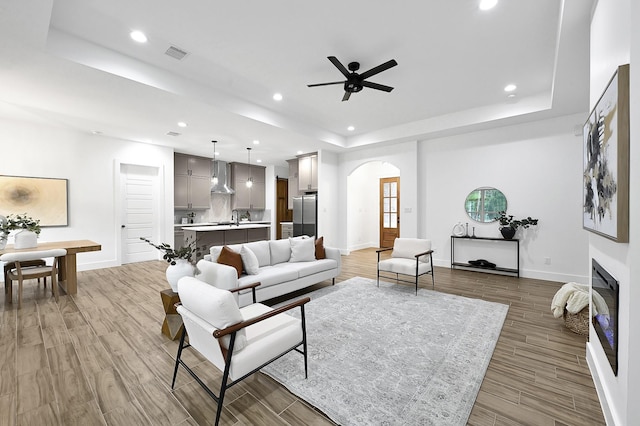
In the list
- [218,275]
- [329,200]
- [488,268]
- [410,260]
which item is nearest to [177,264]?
[218,275]

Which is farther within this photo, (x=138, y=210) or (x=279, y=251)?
(x=138, y=210)

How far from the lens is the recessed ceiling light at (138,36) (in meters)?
2.90

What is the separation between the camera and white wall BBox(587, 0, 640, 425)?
4.24 ft

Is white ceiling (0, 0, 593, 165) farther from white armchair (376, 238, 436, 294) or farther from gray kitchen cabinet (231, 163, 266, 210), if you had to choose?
gray kitchen cabinet (231, 163, 266, 210)

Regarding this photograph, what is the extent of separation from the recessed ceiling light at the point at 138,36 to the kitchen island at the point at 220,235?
151 inches

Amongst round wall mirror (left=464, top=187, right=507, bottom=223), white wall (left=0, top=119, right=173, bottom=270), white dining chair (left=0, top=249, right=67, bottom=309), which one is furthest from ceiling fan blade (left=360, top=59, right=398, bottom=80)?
white wall (left=0, top=119, right=173, bottom=270)

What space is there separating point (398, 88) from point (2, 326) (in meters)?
5.80

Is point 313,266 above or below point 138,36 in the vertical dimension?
below

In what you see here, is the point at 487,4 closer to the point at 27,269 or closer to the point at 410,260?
the point at 410,260

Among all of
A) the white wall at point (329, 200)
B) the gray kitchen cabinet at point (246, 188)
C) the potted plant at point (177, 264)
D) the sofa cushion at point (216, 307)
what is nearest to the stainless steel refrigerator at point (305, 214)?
the white wall at point (329, 200)

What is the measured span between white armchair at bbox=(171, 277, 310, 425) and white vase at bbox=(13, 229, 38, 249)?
387cm

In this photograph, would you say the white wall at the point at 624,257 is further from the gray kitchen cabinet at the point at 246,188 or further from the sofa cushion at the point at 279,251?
the gray kitchen cabinet at the point at 246,188

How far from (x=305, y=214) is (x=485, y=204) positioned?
436 cm

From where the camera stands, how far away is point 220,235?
6684 millimetres
